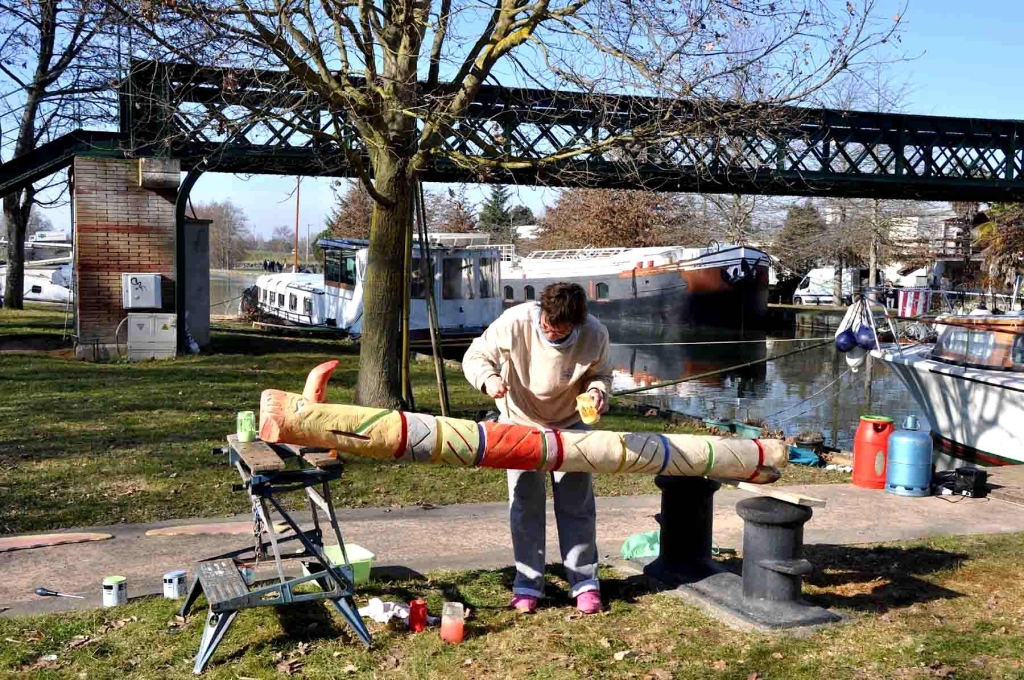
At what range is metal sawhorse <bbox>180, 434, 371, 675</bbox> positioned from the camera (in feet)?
17.3

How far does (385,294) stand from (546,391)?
22.4 ft

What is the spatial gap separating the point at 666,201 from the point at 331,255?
113 ft

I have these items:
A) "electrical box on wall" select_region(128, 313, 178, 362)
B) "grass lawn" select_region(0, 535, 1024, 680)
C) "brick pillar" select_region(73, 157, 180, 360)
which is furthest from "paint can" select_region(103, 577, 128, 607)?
"brick pillar" select_region(73, 157, 180, 360)

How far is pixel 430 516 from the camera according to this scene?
893 cm

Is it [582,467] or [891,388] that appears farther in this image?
[891,388]

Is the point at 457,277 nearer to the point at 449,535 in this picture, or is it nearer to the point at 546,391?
the point at 449,535

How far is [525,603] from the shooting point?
20.2 feet

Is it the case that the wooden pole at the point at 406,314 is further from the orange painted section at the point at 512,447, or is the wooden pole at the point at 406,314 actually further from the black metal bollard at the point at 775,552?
the black metal bollard at the point at 775,552

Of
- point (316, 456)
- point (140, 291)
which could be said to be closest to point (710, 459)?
point (316, 456)

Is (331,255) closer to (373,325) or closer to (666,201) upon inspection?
(373,325)

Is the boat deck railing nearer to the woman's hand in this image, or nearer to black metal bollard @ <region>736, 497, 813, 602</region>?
black metal bollard @ <region>736, 497, 813, 602</region>

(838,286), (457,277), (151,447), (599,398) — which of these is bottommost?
(151,447)

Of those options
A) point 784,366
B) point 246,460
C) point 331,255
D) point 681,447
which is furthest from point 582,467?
point 784,366

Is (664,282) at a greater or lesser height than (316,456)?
greater
